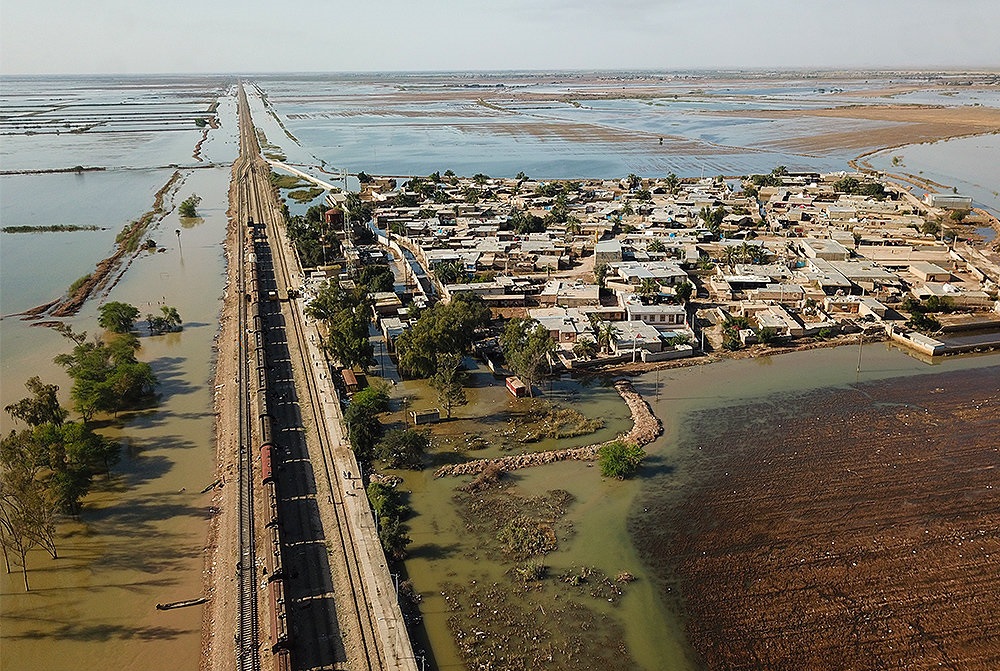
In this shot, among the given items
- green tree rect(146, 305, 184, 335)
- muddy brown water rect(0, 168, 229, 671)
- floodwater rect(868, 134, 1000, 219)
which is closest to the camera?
muddy brown water rect(0, 168, 229, 671)

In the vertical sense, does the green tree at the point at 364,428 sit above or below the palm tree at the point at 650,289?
below

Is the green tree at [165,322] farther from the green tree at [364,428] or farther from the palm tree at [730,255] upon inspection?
the palm tree at [730,255]

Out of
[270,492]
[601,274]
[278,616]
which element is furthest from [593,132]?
[278,616]

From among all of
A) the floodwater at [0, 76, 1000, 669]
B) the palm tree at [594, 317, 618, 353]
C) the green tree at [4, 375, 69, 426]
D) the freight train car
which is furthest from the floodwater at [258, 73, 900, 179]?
the freight train car

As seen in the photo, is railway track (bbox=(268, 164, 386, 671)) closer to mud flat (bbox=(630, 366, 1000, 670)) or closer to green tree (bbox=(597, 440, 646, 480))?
mud flat (bbox=(630, 366, 1000, 670))

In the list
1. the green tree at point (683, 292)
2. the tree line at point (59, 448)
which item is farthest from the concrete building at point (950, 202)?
the tree line at point (59, 448)
